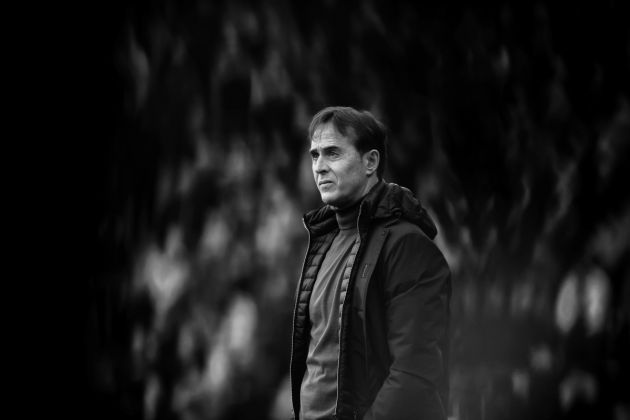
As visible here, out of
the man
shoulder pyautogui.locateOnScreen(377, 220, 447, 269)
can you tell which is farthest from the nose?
shoulder pyautogui.locateOnScreen(377, 220, 447, 269)

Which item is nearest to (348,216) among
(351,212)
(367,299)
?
(351,212)

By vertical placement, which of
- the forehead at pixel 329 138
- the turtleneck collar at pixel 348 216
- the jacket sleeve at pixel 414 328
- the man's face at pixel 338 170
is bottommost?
the jacket sleeve at pixel 414 328

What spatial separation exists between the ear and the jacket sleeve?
104mm

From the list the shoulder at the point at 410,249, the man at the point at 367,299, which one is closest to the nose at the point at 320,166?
the man at the point at 367,299

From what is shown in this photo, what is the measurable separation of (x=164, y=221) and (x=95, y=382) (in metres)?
0.42

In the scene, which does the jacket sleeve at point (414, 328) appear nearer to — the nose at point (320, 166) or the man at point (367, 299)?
the man at point (367, 299)

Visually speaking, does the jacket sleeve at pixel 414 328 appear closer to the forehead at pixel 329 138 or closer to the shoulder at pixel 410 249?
the shoulder at pixel 410 249

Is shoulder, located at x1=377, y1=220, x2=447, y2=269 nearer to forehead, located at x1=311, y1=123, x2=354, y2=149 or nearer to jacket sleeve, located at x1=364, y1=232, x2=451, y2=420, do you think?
jacket sleeve, located at x1=364, y1=232, x2=451, y2=420

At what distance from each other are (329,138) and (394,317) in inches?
8.4

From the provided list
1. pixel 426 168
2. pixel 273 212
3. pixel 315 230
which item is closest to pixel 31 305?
pixel 273 212

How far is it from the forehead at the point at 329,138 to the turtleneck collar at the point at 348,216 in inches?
2.6

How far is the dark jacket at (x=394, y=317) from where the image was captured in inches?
27.9

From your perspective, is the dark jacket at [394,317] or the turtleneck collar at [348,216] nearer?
the dark jacket at [394,317]

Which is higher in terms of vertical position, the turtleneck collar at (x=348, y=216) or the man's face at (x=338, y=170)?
the man's face at (x=338, y=170)
